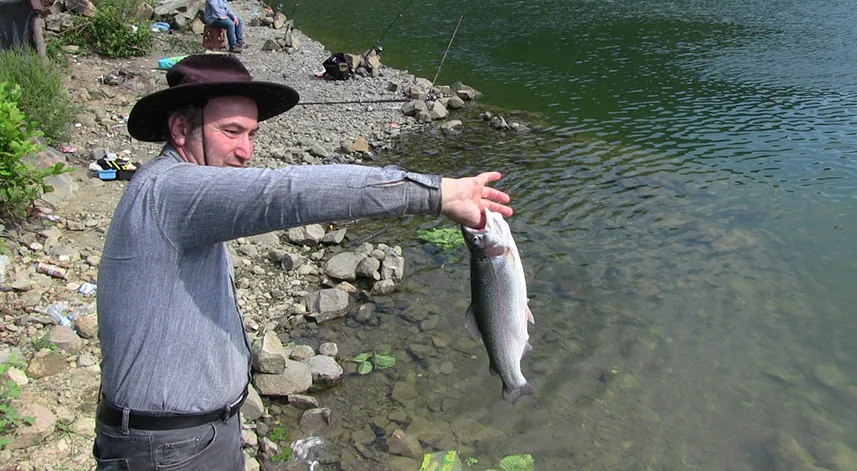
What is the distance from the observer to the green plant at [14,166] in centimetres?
651

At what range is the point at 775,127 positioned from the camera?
14641 mm

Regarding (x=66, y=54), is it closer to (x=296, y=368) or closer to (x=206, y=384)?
Result: (x=296, y=368)

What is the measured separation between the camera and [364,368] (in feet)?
22.3

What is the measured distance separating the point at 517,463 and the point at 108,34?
54.3 ft

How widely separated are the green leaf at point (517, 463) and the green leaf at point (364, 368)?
181cm

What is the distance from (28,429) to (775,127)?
50.9 ft

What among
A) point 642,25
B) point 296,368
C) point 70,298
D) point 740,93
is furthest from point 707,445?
point 642,25

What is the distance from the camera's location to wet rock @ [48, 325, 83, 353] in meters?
5.59

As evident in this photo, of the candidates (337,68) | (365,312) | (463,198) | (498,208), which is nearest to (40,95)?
(365,312)

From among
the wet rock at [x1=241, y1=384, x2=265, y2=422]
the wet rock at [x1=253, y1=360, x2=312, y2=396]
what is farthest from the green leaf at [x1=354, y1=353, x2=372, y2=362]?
the wet rock at [x1=241, y1=384, x2=265, y2=422]

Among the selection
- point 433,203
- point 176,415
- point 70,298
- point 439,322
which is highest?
point 433,203

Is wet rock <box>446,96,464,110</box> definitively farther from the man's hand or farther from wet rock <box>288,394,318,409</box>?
the man's hand

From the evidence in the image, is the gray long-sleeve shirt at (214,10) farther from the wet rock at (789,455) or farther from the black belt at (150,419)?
the black belt at (150,419)

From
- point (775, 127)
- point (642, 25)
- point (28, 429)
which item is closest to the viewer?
point (28, 429)
